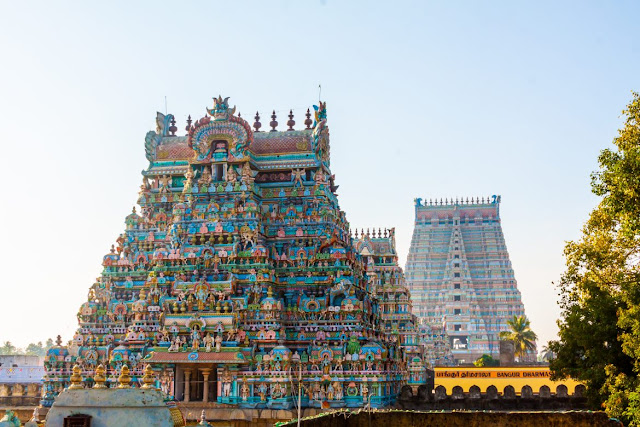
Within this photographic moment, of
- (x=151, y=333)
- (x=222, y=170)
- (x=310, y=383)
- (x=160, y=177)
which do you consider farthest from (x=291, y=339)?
(x=160, y=177)

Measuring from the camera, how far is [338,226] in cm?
4212

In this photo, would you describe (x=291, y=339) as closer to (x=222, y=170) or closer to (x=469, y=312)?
(x=222, y=170)

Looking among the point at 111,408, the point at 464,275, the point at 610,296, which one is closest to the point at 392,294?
the point at 610,296

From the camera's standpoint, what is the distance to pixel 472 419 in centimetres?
2456

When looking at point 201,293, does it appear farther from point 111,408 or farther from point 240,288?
point 111,408

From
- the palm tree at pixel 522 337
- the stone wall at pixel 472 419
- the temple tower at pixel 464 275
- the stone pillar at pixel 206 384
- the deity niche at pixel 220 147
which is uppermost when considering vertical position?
the temple tower at pixel 464 275

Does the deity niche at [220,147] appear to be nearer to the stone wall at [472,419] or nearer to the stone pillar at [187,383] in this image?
the stone pillar at [187,383]

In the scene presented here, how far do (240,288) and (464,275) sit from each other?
242 ft

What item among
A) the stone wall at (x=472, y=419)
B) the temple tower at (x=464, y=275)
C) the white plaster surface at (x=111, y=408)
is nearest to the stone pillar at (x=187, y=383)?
the stone wall at (x=472, y=419)

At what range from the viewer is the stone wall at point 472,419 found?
23.9m

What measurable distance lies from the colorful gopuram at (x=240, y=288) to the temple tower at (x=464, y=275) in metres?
63.3

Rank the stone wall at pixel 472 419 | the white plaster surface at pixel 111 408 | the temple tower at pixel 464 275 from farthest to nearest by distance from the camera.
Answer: the temple tower at pixel 464 275 < the stone wall at pixel 472 419 < the white plaster surface at pixel 111 408

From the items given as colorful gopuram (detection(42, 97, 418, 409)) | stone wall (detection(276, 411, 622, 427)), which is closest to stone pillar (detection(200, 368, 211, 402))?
colorful gopuram (detection(42, 97, 418, 409))

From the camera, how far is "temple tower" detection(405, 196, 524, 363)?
344 ft
